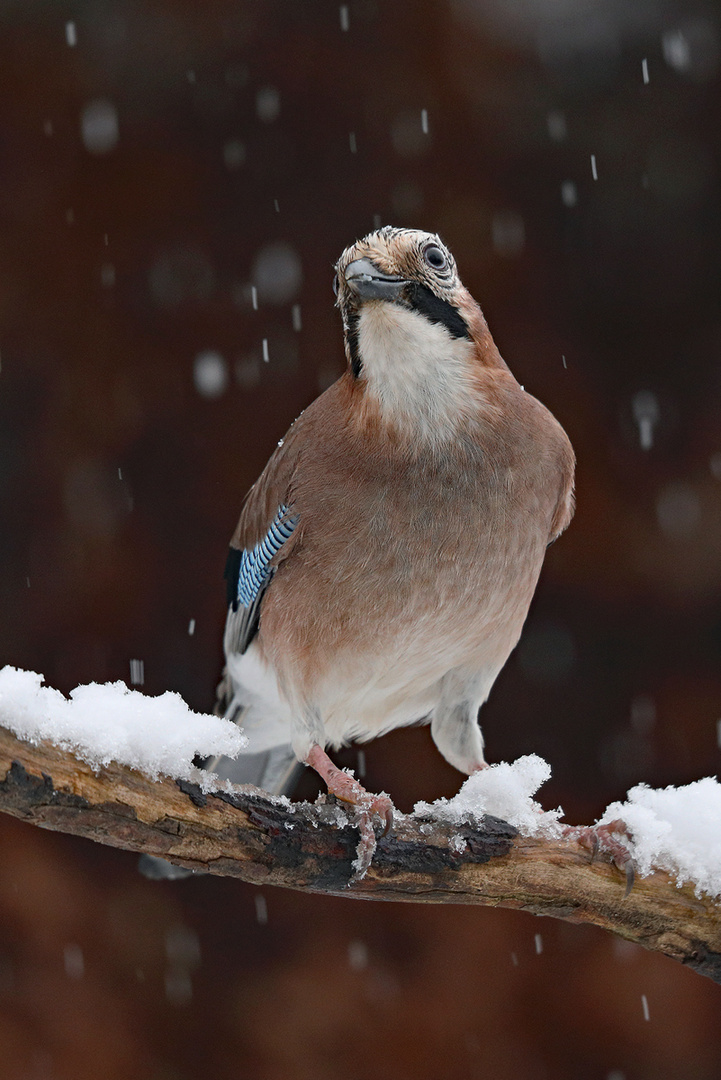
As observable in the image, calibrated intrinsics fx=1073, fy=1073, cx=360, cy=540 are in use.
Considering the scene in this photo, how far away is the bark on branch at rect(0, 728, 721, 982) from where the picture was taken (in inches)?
74.0

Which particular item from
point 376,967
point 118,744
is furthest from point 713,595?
point 118,744

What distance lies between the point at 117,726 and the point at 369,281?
1.02m

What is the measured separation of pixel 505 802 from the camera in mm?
2311

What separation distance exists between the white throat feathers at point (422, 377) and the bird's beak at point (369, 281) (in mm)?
103

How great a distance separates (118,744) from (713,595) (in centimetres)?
331

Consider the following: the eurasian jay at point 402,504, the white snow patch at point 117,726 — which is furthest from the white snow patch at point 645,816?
the white snow patch at point 117,726

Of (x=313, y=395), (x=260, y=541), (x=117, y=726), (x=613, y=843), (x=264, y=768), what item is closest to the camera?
(x=117, y=726)

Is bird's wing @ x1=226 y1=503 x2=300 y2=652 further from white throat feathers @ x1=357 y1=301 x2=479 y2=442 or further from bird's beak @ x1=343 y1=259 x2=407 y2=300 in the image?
bird's beak @ x1=343 y1=259 x2=407 y2=300

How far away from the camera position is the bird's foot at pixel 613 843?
2.23 metres

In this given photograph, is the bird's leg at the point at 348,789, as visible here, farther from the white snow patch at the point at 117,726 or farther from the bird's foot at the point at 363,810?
the white snow patch at the point at 117,726

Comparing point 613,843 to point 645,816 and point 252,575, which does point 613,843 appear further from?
point 252,575

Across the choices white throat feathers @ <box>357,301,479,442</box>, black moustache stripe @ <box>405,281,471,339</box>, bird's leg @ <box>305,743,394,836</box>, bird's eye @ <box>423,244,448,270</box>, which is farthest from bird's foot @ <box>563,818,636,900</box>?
bird's eye @ <box>423,244,448,270</box>

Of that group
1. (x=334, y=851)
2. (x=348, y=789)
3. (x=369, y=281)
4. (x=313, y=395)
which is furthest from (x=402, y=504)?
(x=313, y=395)

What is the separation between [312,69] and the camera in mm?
4457
